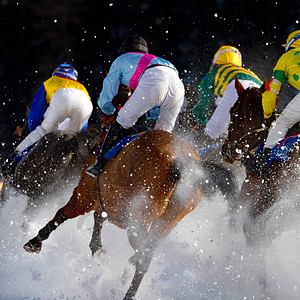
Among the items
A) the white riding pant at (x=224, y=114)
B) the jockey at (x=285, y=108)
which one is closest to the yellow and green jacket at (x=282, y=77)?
the jockey at (x=285, y=108)

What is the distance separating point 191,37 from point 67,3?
264cm

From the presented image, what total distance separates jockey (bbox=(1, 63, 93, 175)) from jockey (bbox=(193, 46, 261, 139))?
1394 mm

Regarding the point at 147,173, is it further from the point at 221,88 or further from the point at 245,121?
the point at 221,88

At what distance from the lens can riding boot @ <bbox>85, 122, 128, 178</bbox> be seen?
303cm

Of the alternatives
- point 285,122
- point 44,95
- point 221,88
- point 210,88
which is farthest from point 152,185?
point 210,88

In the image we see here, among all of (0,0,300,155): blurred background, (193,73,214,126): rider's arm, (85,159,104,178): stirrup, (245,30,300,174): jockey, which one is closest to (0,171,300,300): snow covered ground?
(245,30,300,174): jockey

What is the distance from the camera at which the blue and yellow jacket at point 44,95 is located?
13.5 feet

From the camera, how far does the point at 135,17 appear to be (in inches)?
297

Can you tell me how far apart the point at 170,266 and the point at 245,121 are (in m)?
1.46

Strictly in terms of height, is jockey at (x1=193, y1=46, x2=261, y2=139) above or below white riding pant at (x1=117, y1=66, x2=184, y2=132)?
below

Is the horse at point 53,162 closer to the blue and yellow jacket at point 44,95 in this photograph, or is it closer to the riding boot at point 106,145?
the blue and yellow jacket at point 44,95

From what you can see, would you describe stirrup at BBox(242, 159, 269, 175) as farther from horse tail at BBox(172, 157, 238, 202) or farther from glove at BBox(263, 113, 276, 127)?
horse tail at BBox(172, 157, 238, 202)

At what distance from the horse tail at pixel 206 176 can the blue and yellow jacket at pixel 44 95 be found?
6.51 feet

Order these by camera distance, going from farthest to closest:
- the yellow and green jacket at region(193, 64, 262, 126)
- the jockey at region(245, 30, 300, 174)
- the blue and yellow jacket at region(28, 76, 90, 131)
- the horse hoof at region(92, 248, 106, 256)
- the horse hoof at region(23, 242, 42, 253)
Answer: the yellow and green jacket at region(193, 64, 262, 126)
the blue and yellow jacket at region(28, 76, 90, 131)
the horse hoof at region(92, 248, 106, 256)
the horse hoof at region(23, 242, 42, 253)
the jockey at region(245, 30, 300, 174)
